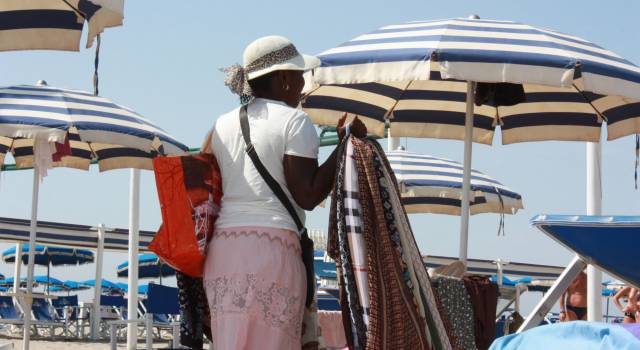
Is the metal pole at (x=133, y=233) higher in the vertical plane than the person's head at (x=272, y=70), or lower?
lower

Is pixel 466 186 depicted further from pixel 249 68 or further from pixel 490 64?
pixel 249 68

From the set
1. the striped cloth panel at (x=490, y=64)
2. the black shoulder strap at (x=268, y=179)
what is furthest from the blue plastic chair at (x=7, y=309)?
the black shoulder strap at (x=268, y=179)

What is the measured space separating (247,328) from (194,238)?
35cm

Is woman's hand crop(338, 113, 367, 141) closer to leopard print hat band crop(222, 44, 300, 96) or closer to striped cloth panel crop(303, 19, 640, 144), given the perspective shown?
leopard print hat band crop(222, 44, 300, 96)

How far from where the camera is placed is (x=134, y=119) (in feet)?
30.1

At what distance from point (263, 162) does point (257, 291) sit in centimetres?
42

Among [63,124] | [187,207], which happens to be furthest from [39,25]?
[63,124]

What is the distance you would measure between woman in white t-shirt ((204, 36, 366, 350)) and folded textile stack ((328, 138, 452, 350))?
0.31ft

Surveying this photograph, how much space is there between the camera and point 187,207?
3.54 metres

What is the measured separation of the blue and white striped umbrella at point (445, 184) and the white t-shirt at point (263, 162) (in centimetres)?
714

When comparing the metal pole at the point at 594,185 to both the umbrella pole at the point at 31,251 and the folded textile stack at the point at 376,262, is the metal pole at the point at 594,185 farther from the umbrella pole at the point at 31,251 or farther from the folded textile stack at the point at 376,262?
the folded textile stack at the point at 376,262

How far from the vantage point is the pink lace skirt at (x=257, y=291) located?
3.33m

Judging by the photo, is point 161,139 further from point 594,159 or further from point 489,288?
point 489,288

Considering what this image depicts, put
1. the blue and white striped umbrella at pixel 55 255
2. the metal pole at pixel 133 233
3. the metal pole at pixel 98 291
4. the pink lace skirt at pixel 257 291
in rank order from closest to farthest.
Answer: the pink lace skirt at pixel 257 291 < the metal pole at pixel 133 233 < the metal pole at pixel 98 291 < the blue and white striped umbrella at pixel 55 255
